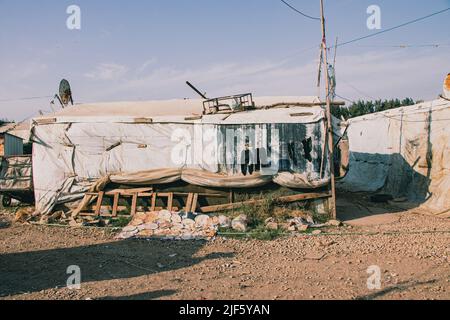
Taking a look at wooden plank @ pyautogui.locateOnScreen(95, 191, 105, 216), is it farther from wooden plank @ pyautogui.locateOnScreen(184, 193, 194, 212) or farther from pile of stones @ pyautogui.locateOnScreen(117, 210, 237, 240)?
wooden plank @ pyautogui.locateOnScreen(184, 193, 194, 212)

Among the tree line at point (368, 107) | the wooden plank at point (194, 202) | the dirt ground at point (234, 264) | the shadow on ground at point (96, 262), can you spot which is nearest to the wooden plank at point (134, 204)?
the dirt ground at point (234, 264)

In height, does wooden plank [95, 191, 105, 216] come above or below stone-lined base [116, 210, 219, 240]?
above

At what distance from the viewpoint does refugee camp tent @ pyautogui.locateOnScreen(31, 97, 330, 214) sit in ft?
33.1

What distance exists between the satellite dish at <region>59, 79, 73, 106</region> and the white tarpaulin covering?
12.1 meters

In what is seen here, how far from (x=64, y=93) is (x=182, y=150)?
7867 mm

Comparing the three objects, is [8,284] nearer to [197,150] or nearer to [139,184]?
[139,184]

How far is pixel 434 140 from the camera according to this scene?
11.7 metres

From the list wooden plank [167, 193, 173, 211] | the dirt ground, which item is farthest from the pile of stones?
wooden plank [167, 193, 173, 211]

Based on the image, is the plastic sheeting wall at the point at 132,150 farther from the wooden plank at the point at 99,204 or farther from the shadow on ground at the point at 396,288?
the shadow on ground at the point at 396,288

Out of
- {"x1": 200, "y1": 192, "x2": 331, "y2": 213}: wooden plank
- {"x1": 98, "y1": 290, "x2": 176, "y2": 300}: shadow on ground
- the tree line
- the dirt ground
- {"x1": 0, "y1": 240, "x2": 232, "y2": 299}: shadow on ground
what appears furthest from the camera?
the tree line

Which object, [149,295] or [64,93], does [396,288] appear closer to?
[149,295]

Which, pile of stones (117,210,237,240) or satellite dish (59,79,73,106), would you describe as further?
satellite dish (59,79,73,106)
